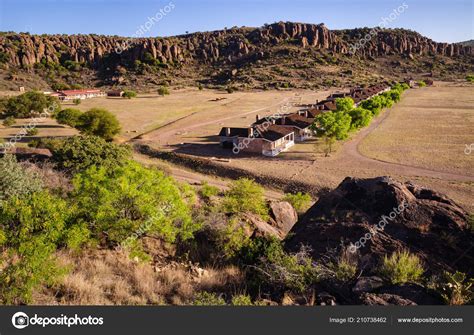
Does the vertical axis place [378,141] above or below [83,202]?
below

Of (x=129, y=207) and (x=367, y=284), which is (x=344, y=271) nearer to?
(x=367, y=284)

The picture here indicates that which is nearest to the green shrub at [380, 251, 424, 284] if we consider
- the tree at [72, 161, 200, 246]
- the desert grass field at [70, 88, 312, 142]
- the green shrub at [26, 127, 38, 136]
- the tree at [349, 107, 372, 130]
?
the tree at [72, 161, 200, 246]

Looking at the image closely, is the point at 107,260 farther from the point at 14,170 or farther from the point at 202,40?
the point at 202,40

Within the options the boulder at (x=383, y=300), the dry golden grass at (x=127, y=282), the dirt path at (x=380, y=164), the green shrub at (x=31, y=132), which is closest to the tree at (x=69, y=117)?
the green shrub at (x=31, y=132)

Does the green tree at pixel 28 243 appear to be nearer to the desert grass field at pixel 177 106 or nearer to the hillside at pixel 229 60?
the desert grass field at pixel 177 106

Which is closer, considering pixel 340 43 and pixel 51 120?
pixel 51 120

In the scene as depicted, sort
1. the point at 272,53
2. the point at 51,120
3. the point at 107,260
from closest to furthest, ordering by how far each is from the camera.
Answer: the point at 107,260 → the point at 51,120 → the point at 272,53

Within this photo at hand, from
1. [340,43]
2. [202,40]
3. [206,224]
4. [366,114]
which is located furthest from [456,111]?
[202,40]
